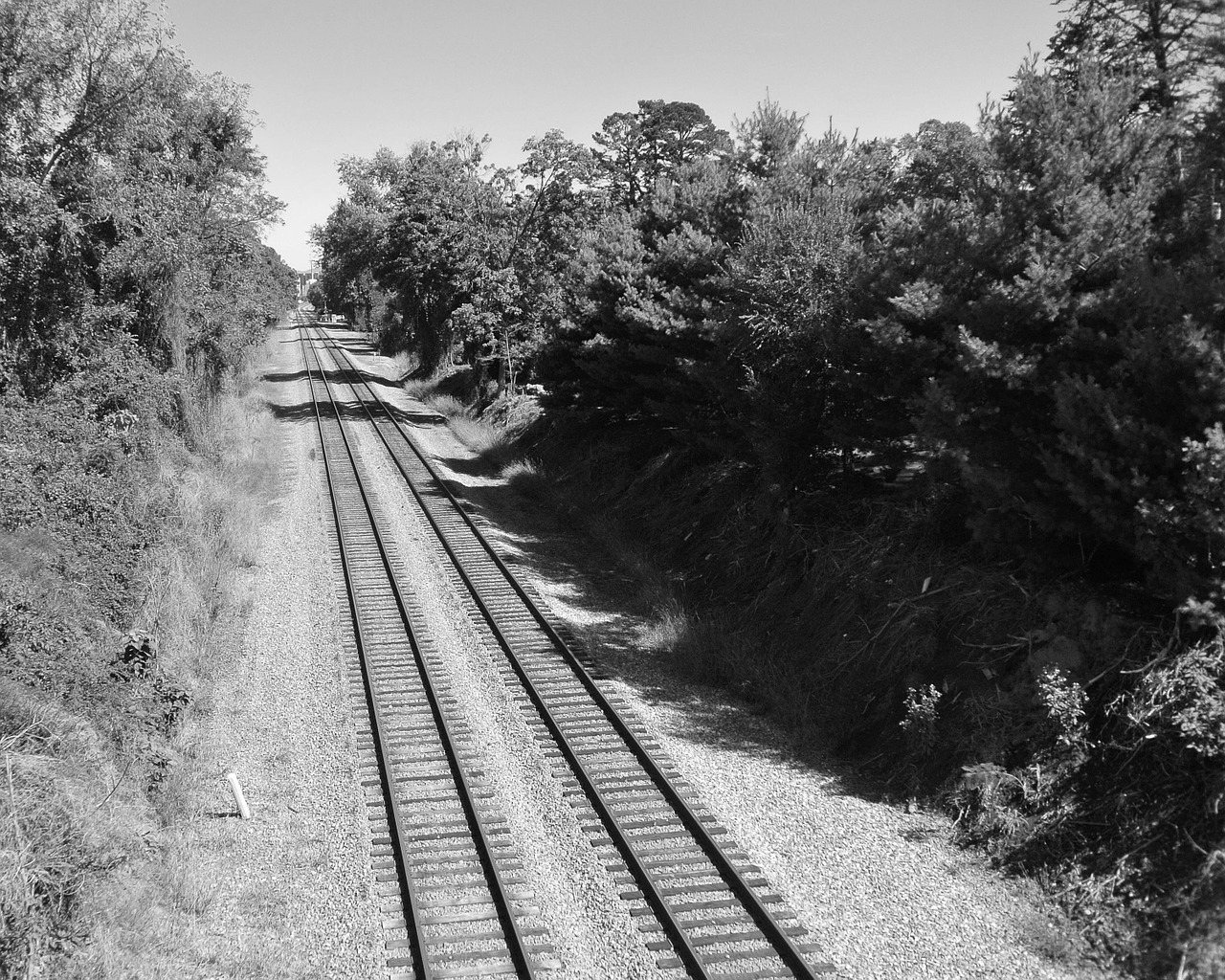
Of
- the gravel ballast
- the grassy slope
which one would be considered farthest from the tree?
the grassy slope

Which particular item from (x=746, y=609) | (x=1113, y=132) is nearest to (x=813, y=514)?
(x=746, y=609)

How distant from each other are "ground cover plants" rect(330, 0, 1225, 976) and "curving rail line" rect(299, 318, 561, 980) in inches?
152

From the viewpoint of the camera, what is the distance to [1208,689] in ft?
23.9

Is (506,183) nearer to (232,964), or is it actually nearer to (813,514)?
(813,514)

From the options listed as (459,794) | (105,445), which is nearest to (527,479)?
(105,445)

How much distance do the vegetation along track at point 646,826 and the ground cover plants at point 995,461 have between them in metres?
1.99

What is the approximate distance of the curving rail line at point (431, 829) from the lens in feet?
22.8

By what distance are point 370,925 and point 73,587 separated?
25.8 feet

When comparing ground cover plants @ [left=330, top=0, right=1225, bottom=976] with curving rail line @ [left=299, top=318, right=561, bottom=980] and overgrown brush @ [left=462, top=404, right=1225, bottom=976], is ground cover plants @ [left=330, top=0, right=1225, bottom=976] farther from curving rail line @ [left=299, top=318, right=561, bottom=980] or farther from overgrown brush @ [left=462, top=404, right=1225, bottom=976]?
curving rail line @ [left=299, top=318, right=561, bottom=980]

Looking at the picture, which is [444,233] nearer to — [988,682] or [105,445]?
[105,445]

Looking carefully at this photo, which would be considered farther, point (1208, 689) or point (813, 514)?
point (813, 514)

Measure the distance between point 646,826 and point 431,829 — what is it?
6.85ft

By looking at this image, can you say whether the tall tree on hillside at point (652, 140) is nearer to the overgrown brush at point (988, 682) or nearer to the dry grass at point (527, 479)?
the dry grass at point (527, 479)

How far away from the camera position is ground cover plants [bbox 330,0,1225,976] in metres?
7.41
